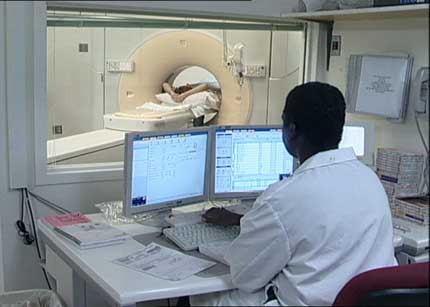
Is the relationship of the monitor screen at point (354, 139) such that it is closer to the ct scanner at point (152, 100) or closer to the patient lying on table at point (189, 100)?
the ct scanner at point (152, 100)

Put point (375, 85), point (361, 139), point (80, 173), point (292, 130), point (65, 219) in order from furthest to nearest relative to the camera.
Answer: point (80, 173) < point (65, 219) < point (361, 139) < point (375, 85) < point (292, 130)

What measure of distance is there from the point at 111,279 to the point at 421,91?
3.20ft

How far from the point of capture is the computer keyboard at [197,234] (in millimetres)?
2064

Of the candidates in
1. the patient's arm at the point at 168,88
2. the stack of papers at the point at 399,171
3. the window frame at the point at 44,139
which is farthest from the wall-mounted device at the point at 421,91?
the patient's arm at the point at 168,88

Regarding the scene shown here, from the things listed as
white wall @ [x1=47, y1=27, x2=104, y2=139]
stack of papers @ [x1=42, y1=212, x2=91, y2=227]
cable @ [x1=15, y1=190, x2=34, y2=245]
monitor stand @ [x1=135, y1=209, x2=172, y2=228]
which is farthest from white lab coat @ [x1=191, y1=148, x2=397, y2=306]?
cable @ [x1=15, y1=190, x2=34, y2=245]

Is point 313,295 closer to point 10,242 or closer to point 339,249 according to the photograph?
point 339,249

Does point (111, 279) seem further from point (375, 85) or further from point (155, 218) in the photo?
point (375, 85)

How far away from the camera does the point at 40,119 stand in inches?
88.4

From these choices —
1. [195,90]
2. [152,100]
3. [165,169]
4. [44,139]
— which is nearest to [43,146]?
[44,139]

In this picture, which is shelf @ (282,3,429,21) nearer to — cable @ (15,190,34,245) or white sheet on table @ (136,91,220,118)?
white sheet on table @ (136,91,220,118)

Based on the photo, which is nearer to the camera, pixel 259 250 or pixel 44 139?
pixel 259 250

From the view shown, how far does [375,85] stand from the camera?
1827mm

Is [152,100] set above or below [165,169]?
above

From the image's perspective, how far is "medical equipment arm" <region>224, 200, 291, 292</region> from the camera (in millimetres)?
1599
